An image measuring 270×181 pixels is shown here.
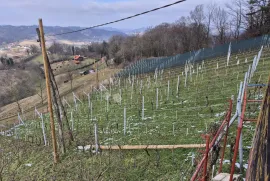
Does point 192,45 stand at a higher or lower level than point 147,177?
higher

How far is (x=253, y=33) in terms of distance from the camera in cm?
4269

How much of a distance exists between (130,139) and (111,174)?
2.83m

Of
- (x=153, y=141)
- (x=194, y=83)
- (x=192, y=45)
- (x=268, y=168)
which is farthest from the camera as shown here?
(x=192, y=45)

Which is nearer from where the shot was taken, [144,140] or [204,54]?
[144,140]

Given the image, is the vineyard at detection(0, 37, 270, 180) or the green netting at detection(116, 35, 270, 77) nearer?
the vineyard at detection(0, 37, 270, 180)

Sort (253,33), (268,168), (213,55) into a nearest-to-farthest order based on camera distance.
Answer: (268,168)
(213,55)
(253,33)

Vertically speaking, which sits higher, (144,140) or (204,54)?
(204,54)

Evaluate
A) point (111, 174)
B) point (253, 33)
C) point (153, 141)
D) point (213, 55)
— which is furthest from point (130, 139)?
point (253, 33)

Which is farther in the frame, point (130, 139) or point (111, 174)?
point (130, 139)

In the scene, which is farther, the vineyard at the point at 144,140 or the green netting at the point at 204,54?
the green netting at the point at 204,54

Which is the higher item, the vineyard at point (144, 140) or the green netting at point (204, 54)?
the green netting at point (204, 54)

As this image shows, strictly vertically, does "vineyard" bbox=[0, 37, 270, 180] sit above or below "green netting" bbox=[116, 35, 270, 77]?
below

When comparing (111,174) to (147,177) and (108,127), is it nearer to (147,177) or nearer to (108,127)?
(147,177)

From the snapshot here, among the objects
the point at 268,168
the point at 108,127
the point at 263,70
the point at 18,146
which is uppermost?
the point at 268,168
